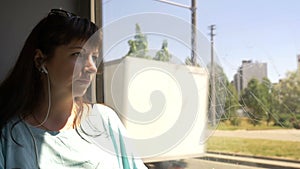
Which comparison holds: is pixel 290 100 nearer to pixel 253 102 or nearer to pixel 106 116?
pixel 253 102

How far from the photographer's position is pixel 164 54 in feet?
2.86

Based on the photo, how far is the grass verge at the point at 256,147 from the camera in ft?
2.68

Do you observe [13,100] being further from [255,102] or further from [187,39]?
[255,102]

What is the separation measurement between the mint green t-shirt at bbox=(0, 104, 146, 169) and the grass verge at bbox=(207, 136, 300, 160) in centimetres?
22

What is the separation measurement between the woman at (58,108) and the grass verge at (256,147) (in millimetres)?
225

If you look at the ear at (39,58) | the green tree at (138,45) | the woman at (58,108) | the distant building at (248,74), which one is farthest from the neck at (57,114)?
the distant building at (248,74)

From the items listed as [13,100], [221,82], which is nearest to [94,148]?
[13,100]

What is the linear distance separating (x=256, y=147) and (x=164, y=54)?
13.0 inches

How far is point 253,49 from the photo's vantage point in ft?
2.92

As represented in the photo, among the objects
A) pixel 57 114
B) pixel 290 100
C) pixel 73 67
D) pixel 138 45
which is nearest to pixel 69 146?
pixel 57 114

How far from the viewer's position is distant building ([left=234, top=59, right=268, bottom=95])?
85cm

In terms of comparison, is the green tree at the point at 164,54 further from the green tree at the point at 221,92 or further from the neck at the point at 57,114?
the neck at the point at 57,114

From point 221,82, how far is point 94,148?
399 millimetres

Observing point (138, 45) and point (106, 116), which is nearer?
point (138, 45)
